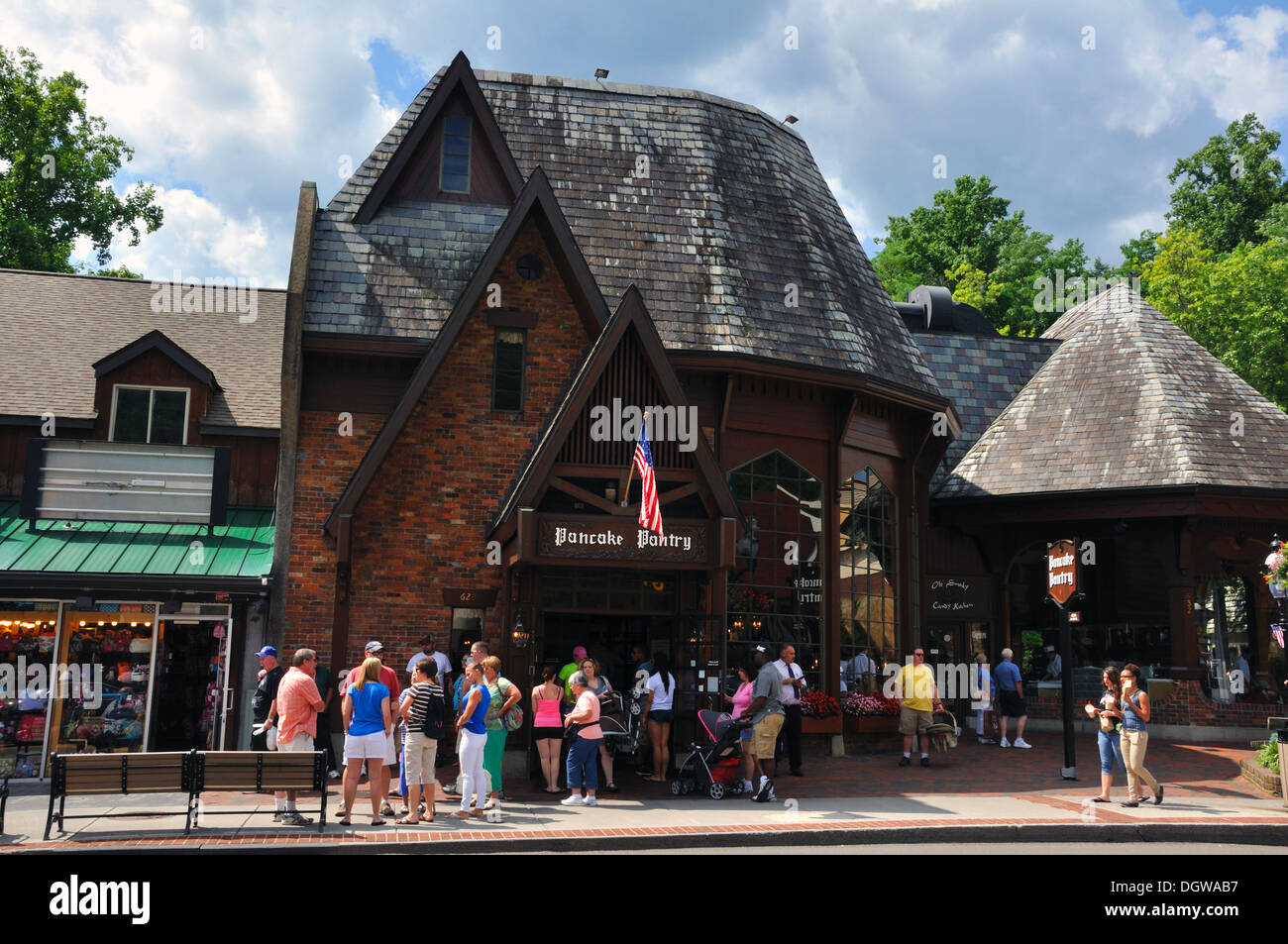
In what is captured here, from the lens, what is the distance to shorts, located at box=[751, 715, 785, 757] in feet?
42.3

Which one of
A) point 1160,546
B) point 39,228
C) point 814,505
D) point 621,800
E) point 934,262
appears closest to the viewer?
point 621,800

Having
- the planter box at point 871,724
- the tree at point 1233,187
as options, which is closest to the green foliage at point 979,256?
A: the tree at point 1233,187

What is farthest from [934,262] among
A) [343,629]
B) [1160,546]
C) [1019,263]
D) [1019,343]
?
[343,629]

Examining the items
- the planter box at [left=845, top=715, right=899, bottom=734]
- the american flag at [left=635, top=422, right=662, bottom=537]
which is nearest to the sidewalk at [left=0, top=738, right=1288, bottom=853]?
the planter box at [left=845, top=715, right=899, bottom=734]

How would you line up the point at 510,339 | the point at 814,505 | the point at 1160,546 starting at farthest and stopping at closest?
the point at 1160,546, the point at 814,505, the point at 510,339

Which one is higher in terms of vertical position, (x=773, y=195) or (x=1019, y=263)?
(x=1019, y=263)

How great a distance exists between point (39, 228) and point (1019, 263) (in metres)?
36.0

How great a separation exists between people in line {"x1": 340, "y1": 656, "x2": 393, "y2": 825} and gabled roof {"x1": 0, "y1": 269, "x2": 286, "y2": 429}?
723 centimetres

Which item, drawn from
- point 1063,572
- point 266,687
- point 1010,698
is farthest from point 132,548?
point 1010,698

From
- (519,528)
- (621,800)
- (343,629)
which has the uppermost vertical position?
(519,528)

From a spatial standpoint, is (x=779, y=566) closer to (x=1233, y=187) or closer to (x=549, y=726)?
(x=549, y=726)

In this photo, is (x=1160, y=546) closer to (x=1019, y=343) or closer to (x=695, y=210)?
(x=1019, y=343)

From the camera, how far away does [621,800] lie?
12.7 m

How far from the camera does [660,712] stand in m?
13.8
